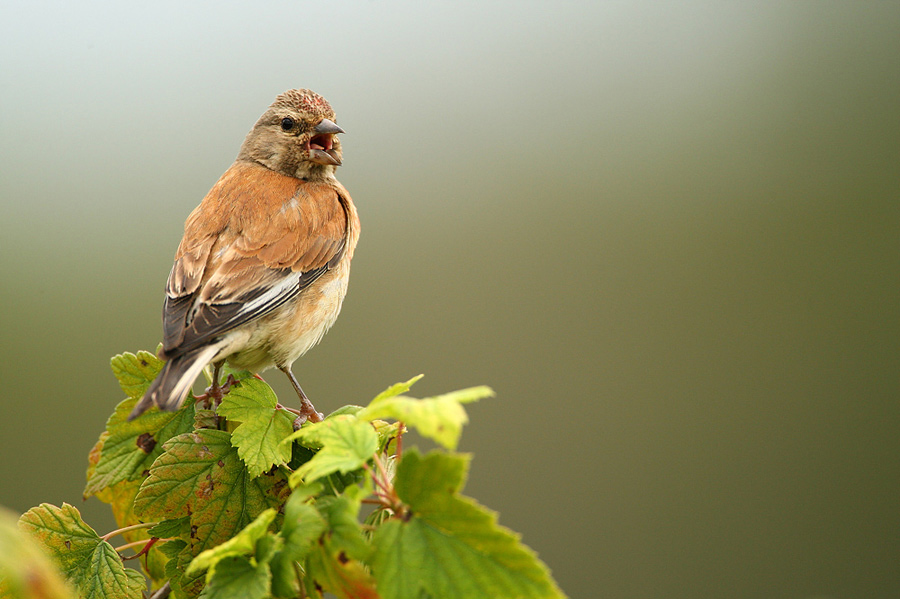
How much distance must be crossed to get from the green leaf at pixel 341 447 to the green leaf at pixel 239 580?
14 cm

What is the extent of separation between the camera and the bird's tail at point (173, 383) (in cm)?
185

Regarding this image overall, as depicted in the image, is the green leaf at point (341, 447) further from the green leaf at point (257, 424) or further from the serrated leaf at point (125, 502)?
the serrated leaf at point (125, 502)

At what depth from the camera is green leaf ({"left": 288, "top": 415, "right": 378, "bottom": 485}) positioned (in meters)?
1.15

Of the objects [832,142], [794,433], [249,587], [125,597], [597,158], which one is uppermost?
[832,142]

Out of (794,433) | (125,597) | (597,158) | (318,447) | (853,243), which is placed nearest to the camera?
(125,597)

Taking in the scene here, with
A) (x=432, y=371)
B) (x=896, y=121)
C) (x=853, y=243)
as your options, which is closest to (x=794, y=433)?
(x=853, y=243)

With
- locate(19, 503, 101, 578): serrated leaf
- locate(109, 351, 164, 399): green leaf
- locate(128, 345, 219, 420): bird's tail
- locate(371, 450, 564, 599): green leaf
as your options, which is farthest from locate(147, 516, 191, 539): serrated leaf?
locate(371, 450, 564, 599): green leaf

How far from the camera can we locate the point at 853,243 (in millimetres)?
11164

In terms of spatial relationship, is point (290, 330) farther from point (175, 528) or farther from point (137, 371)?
point (175, 528)

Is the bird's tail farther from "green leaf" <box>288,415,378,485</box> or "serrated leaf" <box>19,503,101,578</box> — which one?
"green leaf" <box>288,415,378,485</box>

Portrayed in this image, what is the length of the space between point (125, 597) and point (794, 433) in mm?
9751

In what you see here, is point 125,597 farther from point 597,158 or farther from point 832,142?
point 832,142

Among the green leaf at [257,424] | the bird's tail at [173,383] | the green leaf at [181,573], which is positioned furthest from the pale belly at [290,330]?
the green leaf at [181,573]

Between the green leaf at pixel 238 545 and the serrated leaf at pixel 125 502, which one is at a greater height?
the green leaf at pixel 238 545
